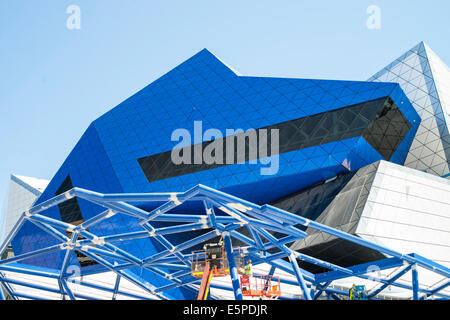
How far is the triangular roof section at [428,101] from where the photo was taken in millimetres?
45062

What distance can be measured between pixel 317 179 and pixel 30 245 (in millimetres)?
37876

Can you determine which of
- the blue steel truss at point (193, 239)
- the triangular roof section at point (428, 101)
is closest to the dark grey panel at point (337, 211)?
the blue steel truss at point (193, 239)

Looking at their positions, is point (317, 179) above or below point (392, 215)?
above

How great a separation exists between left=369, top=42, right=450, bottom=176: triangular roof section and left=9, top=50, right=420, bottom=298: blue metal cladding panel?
3620mm

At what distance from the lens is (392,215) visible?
29766 millimetres

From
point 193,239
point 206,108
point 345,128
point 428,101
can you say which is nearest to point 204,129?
point 206,108

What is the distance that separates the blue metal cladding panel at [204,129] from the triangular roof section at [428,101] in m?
3.62

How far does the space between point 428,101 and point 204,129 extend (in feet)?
83.9

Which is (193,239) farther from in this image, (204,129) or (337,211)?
(204,129)

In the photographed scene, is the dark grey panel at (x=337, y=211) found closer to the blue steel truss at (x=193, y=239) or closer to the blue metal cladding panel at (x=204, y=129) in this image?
the blue metal cladding panel at (x=204, y=129)

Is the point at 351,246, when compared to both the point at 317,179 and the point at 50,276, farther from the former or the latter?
the point at 50,276
